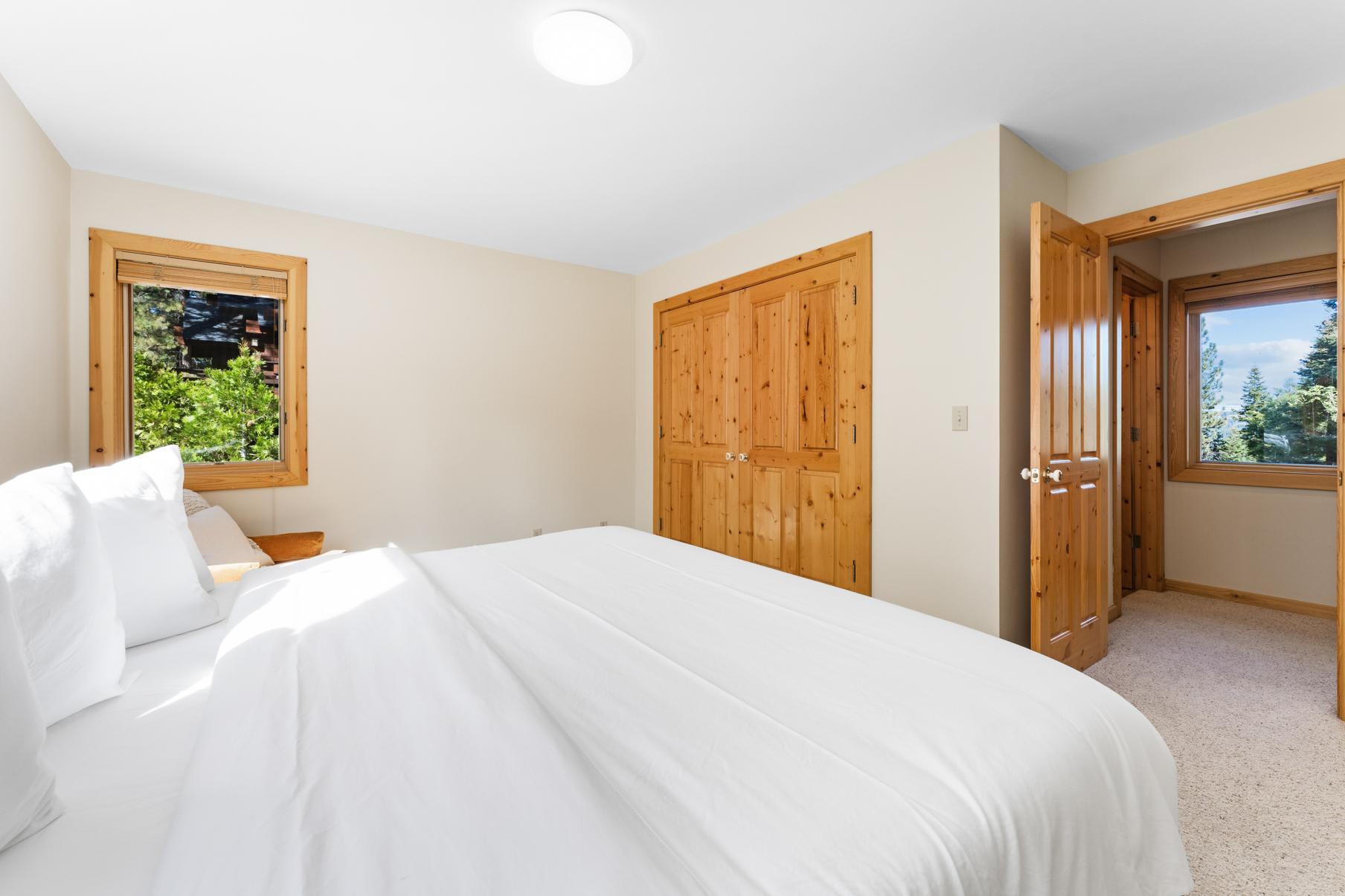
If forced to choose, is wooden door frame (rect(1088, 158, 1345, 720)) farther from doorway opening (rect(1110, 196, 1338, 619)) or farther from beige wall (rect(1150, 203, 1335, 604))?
beige wall (rect(1150, 203, 1335, 604))

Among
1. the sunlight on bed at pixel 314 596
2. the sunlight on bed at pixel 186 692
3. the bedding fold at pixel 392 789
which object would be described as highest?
the sunlight on bed at pixel 314 596

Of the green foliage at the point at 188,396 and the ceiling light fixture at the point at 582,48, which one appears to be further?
the green foliage at the point at 188,396

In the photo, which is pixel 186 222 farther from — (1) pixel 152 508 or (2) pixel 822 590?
(2) pixel 822 590

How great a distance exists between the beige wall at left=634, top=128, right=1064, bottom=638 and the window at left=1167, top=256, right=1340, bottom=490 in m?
1.99

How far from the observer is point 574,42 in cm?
194

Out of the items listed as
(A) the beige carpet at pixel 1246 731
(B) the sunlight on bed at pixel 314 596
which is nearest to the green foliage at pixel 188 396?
(B) the sunlight on bed at pixel 314 596

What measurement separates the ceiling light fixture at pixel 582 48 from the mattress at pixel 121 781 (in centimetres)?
210

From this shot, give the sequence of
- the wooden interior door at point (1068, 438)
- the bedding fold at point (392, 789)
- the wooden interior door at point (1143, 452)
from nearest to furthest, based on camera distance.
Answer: the bedding fold at point (392, 789)
the wooden interior door at point (1068, 438)
the wooden interior door at point (1143, 452)

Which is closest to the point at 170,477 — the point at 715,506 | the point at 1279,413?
the point at 715,506

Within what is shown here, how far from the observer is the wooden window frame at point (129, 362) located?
9.65ft

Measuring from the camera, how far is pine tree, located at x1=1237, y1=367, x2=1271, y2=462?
12.6ft

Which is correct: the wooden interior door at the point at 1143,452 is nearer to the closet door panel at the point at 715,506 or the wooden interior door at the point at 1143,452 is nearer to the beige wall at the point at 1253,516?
the beige wall at the point at 1253,516

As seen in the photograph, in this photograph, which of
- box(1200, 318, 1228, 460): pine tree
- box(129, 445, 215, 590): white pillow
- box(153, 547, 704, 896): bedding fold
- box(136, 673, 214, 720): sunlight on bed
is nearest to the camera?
box(153, 547, 704, 896): bedding fold

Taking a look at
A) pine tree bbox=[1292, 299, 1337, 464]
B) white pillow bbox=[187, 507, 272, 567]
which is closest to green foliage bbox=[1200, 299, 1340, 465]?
pine tree bbox=[1292, 299, 1337, 464]
